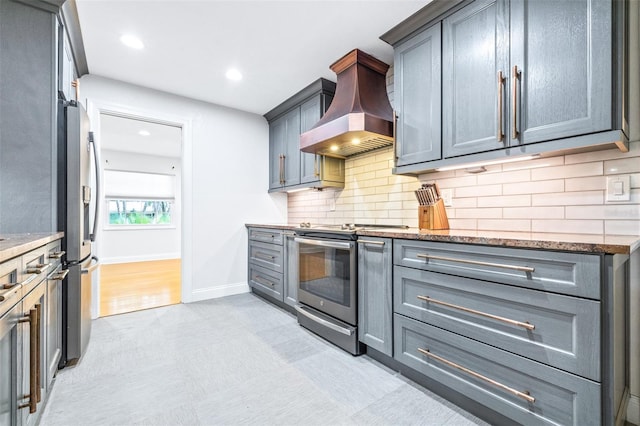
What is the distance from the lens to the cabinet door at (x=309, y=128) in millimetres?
3281

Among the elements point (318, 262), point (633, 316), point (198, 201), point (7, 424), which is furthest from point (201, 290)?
point (633, 316)

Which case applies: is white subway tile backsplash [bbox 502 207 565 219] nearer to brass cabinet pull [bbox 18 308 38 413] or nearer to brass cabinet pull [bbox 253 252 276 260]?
brass cabinet pull [bbox 253 252 276 260]

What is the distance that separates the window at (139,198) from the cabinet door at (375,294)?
627 centimetres

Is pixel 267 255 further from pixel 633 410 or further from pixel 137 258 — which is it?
pixel 137 258

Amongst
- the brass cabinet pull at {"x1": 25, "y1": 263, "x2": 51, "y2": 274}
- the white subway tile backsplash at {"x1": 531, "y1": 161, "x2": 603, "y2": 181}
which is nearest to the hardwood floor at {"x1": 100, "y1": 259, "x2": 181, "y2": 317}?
the brass cabinet pull at {"x1": 25, "y1": 263, "x2": 51, "y2": 274}

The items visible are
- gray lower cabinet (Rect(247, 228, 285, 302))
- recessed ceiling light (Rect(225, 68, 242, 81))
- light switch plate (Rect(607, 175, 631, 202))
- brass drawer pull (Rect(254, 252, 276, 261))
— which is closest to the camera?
light switch plate (Rect(607, 175, 631, 202))

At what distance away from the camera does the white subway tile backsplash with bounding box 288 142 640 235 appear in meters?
1.53

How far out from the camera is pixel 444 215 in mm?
2131

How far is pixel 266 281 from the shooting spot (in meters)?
3.53

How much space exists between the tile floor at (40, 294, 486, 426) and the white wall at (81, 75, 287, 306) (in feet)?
3.72

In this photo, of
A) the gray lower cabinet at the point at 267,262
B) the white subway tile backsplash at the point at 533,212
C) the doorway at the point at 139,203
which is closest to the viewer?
the white subway tile backsplash at the point at 533,212

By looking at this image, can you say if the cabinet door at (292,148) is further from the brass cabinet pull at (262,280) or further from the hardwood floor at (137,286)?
the hardwood floor at (137,286)

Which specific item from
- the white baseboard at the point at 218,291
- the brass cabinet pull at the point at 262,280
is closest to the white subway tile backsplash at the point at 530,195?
the brass cabinet pull at the point at 262,280

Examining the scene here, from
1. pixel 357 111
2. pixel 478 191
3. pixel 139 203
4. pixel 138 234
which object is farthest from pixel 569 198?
pixel 139 203
